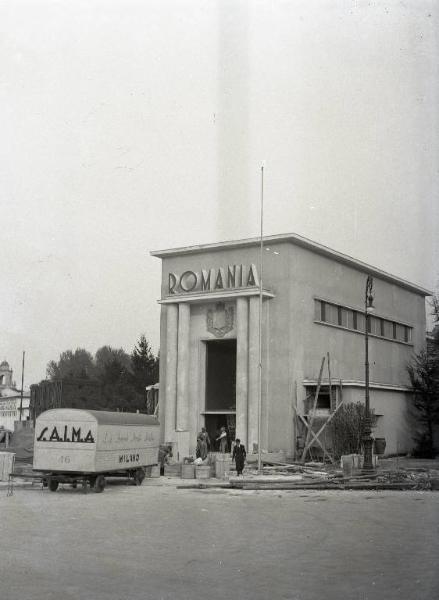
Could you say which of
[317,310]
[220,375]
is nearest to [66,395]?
[220,375]

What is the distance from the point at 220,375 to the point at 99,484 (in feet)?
84.4

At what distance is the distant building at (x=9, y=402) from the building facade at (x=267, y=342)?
59.4 metres

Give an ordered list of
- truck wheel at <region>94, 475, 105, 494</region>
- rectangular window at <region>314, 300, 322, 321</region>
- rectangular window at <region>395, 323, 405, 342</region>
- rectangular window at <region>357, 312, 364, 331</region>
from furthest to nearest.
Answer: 1. rectangular window at <region>395, 323, 405, 342</region>
2. rectangular window at <region>357, 312, 364, 331</region>
3. rectangular window at <region>314, 300, 322, 321</region>
4. truck wheel at <region>94, 475, 105, 494</region>

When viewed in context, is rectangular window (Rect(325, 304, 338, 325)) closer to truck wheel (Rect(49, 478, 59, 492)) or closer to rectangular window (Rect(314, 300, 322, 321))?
rectangular window (Rect(314, 300, 322, 321))

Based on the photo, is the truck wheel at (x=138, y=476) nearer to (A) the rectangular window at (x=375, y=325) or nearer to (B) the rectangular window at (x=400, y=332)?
(A) the rectangular window at (x=375, y=325)

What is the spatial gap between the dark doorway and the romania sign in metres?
3.60

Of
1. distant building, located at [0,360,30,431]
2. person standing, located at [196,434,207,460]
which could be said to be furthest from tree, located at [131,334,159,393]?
person standing, located at [196,434,207,460]

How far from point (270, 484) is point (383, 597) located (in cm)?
1750

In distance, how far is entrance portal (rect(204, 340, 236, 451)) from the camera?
48.4 metres

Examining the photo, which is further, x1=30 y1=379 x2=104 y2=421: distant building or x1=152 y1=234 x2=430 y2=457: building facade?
x1=30 y1=379 x2=104 y2=421: distant building

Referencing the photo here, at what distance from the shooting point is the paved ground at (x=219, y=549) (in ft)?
33.6

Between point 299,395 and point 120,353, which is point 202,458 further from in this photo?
point 120,353

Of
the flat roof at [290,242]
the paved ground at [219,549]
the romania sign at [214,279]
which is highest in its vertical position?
the flat roof at [290,242]

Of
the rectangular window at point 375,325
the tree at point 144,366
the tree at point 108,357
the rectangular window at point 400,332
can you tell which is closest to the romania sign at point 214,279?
the rectangular window at point 375,325
